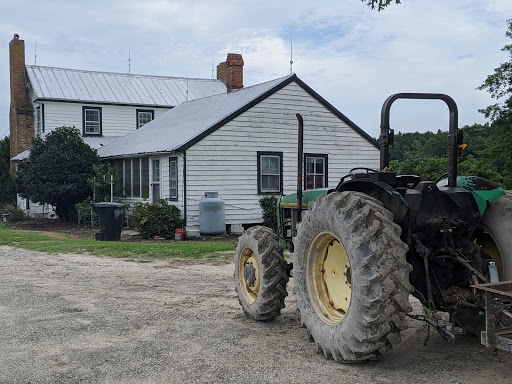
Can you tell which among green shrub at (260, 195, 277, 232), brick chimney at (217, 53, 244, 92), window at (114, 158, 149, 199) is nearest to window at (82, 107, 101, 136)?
window at (114, 158, 149, 199)

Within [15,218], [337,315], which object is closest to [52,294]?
[337,315]

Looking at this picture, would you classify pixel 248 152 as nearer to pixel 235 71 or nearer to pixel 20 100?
pixel 235 71

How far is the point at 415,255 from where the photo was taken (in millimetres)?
5551

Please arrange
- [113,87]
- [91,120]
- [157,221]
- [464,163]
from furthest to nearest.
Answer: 1. [464,163]
2. [113,87]
3. [91,120]
4. [157,221]

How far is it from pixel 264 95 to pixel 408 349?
15.3 metres

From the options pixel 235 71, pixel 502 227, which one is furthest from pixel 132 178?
pixel 502 227

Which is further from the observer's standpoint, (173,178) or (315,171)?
(315,171)

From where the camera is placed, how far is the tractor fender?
17.0 feet

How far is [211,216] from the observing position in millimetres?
18766

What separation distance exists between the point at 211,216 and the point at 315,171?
4.64 m

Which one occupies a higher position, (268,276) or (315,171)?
(315,171)

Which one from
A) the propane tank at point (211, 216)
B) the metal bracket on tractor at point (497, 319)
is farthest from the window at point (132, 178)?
the metal bracket on tractor at point (497, 319)

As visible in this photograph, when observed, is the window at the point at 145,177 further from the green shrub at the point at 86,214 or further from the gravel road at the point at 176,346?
the gravel road at the point at 176,346

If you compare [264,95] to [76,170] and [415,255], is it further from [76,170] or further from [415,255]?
[415,255]
